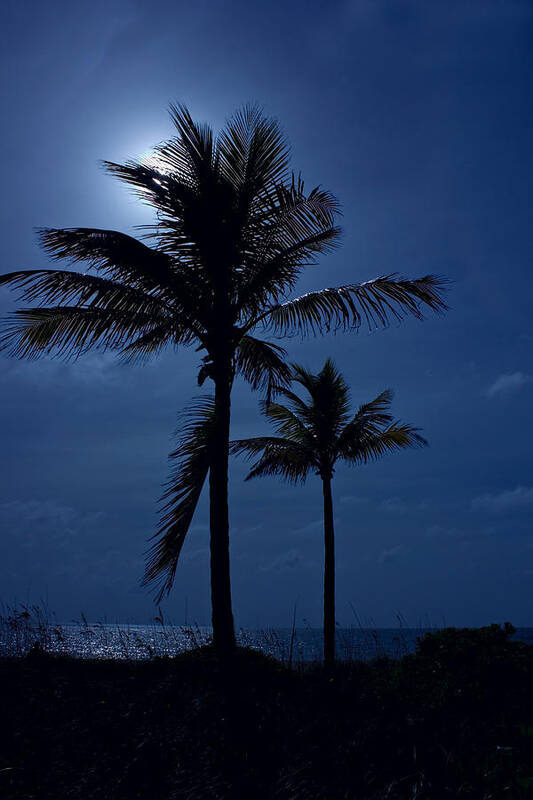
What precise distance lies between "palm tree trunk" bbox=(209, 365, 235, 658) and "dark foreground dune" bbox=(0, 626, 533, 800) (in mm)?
576

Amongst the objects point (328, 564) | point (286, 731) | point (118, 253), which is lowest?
point (286, 731)

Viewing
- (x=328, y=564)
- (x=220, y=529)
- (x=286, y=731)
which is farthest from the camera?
(x=328, y=564)

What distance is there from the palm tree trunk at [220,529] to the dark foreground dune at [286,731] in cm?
58

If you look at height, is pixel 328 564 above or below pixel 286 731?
above

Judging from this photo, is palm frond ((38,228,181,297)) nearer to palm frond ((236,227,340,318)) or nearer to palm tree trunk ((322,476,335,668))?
palm frond ((236,227,340,318))

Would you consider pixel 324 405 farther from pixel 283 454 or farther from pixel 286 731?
pixel 286 731

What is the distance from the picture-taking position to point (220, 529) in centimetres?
882

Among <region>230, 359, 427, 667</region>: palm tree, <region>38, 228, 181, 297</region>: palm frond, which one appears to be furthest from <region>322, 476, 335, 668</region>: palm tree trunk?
<region>38, 228, 181, 297</region>: palm frond

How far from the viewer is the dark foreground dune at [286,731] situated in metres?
4.94

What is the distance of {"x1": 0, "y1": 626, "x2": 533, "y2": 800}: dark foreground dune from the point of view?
16.2ft

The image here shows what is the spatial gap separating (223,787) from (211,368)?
5691 mm

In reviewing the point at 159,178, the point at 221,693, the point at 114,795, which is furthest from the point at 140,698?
the point at 159,178

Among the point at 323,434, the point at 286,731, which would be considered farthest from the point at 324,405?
the point at 286,731

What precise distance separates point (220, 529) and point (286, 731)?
3039 millimetres
